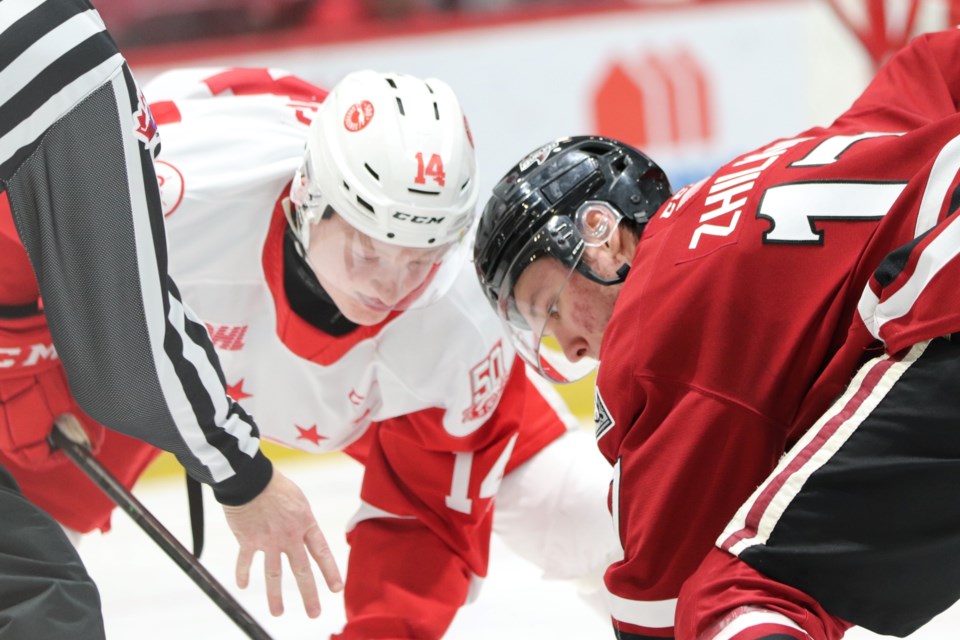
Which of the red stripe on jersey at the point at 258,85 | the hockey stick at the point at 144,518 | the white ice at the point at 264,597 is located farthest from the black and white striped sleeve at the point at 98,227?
the white ice at the point at 264,597

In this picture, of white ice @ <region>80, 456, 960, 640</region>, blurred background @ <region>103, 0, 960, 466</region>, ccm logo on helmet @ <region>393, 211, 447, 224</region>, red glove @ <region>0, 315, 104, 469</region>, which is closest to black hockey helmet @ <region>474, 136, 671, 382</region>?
ccm logo on helmet @ <region>393, 211, 447, 224</region>

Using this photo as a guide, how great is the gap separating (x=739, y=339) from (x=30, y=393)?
1341 mm

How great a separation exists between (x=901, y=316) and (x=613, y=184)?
26.1 inches

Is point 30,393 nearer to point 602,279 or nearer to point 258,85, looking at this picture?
point 258,85

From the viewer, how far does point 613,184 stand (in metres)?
1.91

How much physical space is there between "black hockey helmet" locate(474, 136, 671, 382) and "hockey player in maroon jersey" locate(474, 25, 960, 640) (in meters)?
0.17

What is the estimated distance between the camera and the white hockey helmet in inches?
81.7

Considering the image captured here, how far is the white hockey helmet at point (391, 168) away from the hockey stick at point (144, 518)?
0.55 metres

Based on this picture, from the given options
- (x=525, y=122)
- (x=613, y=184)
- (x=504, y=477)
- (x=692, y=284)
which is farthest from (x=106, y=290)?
(x=525, y=122)

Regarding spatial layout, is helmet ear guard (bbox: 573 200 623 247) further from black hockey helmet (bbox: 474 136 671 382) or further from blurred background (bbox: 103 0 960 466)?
blurred background (bbox: 103 0 960 466)

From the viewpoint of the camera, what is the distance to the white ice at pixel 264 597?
8.71 ft

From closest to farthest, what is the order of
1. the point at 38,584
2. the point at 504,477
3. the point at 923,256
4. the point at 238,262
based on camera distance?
the point at 923,256, the point at 38,584, the point at 238,262, the point at 504,477

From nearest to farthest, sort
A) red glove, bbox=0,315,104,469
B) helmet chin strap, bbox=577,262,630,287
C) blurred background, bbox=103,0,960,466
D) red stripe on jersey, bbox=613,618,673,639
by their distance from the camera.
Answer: red stripe on jersey, bbox=613,618,673,639 < helmet chin strap, bbox=577,262,630,287 < red glove, bbox=0,315,104,469 < blurred background, bbox=103,0,960,466

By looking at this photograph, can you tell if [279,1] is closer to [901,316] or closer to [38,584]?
[38,584]
